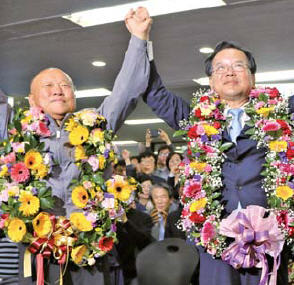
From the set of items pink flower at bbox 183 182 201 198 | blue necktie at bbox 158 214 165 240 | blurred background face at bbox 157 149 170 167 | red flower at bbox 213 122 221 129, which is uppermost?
blurred background face at bbox 157 149 170 167

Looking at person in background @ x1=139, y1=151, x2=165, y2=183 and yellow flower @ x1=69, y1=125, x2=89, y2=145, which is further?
person in background @ x1=139, y1=151, x2=165, y2=183

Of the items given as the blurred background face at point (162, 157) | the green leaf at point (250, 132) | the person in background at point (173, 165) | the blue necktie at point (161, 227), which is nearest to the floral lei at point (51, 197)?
A: the green leaf at point (250, 132)

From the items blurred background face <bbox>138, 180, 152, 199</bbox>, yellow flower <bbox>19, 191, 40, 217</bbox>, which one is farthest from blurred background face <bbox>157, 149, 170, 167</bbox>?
yellow flower <bbox>19, 191, 40, 217</bbox>

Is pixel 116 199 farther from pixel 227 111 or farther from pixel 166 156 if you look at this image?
pixel 166 156

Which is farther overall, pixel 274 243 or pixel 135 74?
pixel 135 74

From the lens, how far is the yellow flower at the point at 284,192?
7.25ft

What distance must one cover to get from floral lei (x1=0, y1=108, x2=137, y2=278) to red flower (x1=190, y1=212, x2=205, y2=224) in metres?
0.29

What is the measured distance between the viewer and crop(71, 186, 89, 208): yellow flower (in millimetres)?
2168

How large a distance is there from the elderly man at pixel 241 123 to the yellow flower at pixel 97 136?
13.4 inches

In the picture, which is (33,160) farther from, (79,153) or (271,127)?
(271,127)

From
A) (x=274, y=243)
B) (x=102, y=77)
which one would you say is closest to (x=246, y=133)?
(x=274, y=243)

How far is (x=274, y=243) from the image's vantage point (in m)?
2.18

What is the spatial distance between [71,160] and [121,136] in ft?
34.4

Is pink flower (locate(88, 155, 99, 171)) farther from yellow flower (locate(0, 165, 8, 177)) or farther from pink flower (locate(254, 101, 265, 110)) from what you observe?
pink flower (locate(254, 101, 265, 110))
